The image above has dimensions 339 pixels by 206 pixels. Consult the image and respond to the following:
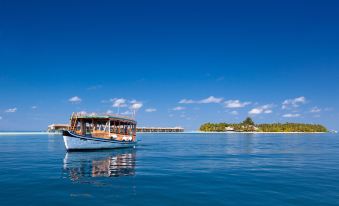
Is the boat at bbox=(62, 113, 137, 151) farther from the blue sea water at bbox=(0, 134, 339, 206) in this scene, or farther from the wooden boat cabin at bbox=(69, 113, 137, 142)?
the blue sea water at bbox=(0, 134, 339, 206)

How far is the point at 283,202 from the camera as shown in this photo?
14.5 meters

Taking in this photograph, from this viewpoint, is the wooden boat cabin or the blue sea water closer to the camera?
the blue sea water

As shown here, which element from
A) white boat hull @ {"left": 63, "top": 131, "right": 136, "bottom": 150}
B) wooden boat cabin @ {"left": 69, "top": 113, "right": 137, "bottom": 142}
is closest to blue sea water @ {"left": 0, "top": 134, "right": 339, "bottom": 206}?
white boat hull @ {"left": 63, "top": 131, "right": 136, "bottom": 150}

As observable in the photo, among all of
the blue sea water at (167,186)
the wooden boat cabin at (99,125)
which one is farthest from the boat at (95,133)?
the blue sea water at (167,186)

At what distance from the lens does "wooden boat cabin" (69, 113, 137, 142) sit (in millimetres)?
45062

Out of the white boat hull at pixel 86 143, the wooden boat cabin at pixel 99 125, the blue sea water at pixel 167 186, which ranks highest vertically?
the wooden boat cabin at pixel 99 125

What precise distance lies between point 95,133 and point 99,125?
202cm

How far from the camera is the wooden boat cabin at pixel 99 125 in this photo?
45062mm

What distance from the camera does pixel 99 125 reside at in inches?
1930

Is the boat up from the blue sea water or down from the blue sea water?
up

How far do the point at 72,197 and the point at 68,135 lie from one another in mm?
27513

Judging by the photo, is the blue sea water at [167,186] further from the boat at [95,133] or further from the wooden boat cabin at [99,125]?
the wooden boat cabin at [99,125]

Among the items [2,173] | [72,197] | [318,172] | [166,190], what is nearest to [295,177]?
[318,172]

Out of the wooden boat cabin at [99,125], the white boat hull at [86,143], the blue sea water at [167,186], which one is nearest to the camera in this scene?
the blue sea water at [167,186]
